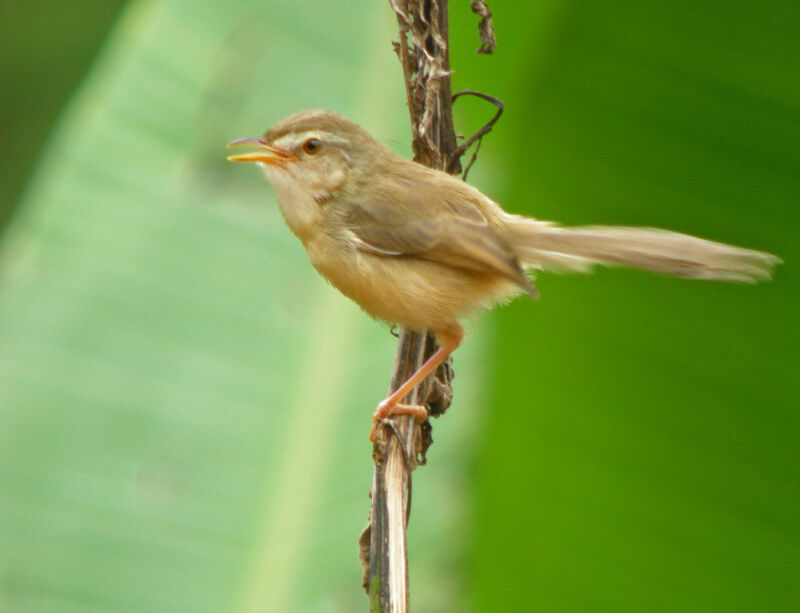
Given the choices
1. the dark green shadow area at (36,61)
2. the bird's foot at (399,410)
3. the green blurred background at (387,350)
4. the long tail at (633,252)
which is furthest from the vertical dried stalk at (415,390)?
the dark green shadow area at (36,61)

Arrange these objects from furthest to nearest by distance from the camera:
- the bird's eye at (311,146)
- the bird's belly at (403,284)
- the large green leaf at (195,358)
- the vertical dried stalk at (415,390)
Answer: the bird's eye at (311,146)
the large green leaf at (195,358)
the bird's belly at (403,284)
the vertical dried stalk at (415,390)

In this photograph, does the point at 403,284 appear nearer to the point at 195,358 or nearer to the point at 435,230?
the point at 435,230

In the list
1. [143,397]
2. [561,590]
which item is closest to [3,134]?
[143,397]

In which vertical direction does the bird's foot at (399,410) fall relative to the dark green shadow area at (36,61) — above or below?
below

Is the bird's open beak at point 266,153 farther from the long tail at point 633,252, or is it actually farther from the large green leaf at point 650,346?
the large green leaf at point 650,346

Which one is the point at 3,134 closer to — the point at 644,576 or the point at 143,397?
the point at 143,397

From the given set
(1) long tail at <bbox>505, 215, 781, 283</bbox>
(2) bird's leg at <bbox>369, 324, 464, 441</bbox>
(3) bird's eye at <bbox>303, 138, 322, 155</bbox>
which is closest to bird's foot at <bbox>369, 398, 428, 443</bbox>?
(2) bird's leg at <bbox>369, 324, 464, 441</bbox>

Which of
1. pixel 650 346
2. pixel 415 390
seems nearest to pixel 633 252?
pixel 650 346
